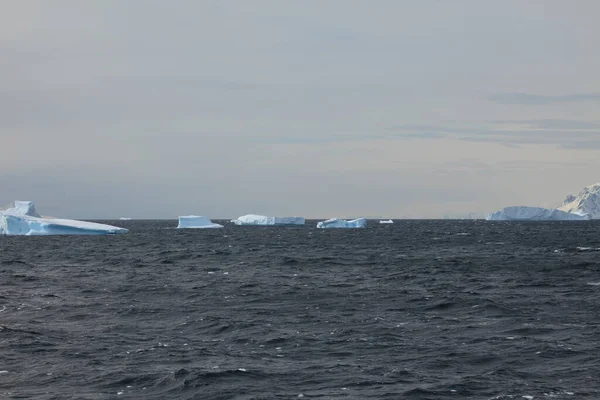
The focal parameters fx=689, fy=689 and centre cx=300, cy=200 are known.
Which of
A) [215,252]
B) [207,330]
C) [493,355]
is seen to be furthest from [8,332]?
[215,252]

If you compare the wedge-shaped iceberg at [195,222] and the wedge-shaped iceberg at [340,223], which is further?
the wedge-shaped iceberg at [340,223]

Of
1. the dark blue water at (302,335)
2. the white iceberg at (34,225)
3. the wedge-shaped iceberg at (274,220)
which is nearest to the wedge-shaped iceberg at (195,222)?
the wedge-shaped iceberg at (274,220)

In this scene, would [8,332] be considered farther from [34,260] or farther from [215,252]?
[215,252]

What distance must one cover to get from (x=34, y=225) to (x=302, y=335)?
78052 mm

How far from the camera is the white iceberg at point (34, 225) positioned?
294 feet

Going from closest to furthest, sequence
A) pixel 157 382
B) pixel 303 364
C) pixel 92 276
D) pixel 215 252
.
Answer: pixel 157 382
pixel 303 364
pixel 92 276
pixel 215 252

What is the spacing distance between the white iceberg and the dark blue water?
5259 centimetres

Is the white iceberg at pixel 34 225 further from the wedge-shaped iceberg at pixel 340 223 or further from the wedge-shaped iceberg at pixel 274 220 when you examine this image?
the wedge-shaped iceberg at pixel 274 220

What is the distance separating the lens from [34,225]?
90.4 metres

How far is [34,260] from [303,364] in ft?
131

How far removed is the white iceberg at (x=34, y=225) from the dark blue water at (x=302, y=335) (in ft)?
173

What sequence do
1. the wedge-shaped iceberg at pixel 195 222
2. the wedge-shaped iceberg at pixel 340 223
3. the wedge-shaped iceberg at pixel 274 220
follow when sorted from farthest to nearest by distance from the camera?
the wedge-shaped iceberg at pixel 274 220 → the wedge-shaped iceberg at pixel 340 223 → the wedge-shaped iceberg at pixel 195 222

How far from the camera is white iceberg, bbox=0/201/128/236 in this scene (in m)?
89.6

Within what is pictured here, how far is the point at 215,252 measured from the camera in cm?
6022
